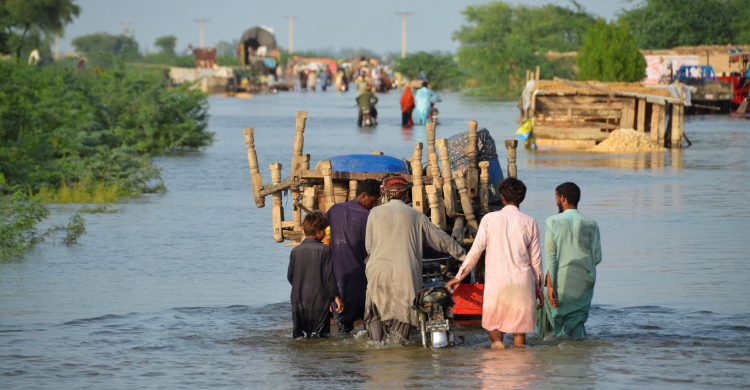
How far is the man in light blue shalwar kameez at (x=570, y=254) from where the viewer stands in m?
7.99

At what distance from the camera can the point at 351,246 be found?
8445 millimetres

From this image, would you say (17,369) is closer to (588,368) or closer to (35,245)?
(588,368)

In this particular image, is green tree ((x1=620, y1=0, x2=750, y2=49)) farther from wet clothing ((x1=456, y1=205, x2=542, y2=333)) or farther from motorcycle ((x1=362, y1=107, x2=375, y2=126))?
wet clothing ((x1=456, y1=205, x2=542, y2=333))

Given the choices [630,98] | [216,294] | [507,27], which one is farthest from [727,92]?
[507,27]

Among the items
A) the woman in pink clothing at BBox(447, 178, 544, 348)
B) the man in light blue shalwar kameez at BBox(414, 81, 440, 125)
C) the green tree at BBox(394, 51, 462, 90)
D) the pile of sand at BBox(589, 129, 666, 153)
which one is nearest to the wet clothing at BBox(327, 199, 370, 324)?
the woman in pink clothing at BBox(447, 178, 544, 348)

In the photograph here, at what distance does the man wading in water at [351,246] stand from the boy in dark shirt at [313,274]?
0.11m

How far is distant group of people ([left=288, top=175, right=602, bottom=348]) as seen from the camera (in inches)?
307

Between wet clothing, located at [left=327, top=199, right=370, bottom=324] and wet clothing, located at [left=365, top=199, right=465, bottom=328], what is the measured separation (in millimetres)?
320

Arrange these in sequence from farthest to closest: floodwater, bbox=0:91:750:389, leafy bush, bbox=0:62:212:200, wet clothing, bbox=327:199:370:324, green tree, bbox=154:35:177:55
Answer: green tree, bbox=154:35:177:55, leafy bush, bbox=0:62:212:200, wet clothing, bbox=327:199:370:324, floodwater, bbox=0:91:750:389

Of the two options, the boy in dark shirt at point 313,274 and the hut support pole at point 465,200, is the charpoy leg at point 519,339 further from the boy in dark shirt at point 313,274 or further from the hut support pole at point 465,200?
the boy in dark shirt at point 313,274

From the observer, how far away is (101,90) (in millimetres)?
26500

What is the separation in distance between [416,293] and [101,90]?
19.7 m

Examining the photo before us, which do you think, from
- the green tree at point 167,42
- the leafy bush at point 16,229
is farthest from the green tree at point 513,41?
the green tree at point 167,42

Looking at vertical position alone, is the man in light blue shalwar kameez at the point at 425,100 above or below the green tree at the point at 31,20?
below
